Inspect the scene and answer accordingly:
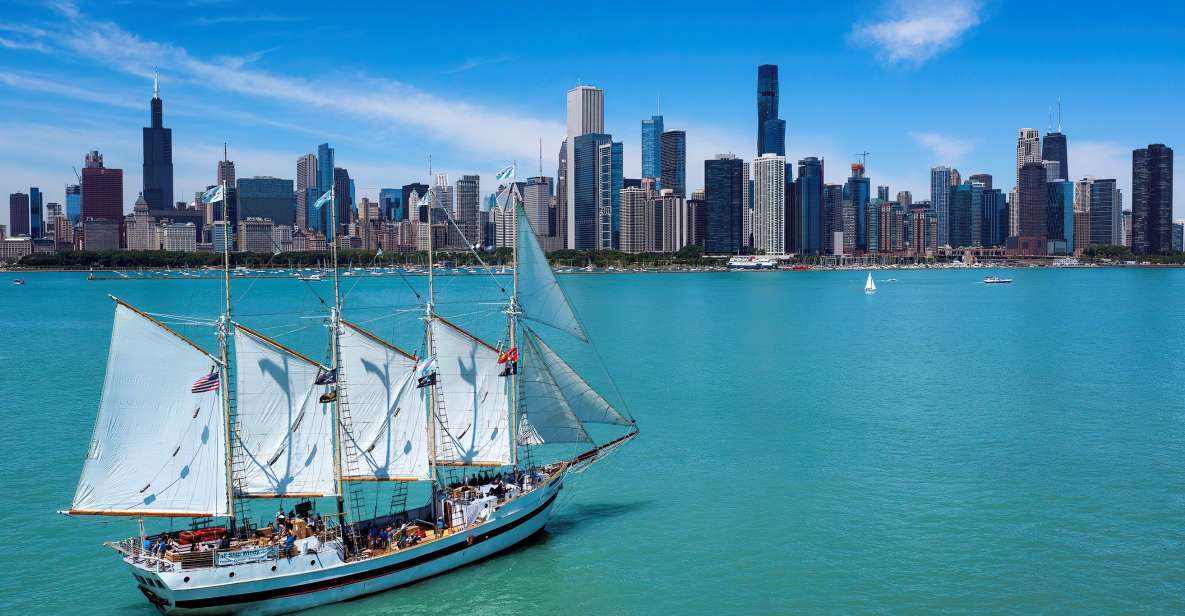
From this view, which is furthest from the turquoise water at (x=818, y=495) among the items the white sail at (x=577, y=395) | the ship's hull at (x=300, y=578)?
the white sail at (x=577, y=395)

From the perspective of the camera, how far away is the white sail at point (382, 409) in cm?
3166

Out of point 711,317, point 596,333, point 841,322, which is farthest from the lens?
point 711,317

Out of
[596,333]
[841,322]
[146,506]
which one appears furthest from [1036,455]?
[841,322]

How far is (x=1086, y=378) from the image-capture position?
6906cm

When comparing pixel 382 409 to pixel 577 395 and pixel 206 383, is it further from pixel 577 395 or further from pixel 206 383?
pixel 577 395

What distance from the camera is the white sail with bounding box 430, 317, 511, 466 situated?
33.8m

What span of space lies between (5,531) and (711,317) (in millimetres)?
104184

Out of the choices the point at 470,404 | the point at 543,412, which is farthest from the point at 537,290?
the point at 470,404

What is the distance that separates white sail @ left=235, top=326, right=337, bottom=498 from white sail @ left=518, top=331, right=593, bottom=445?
7288mm

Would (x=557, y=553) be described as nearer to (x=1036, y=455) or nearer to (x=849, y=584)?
(x=849, y=584)

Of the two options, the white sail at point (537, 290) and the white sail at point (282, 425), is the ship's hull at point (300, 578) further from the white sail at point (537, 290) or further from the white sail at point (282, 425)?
the white sail at point (537, 290)

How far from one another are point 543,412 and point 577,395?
1.42 meters

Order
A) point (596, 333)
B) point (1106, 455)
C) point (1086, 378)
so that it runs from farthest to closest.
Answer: point (596, 333) → point (1086, 378) → point (1106, 455)

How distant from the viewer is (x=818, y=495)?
39.5 metres
